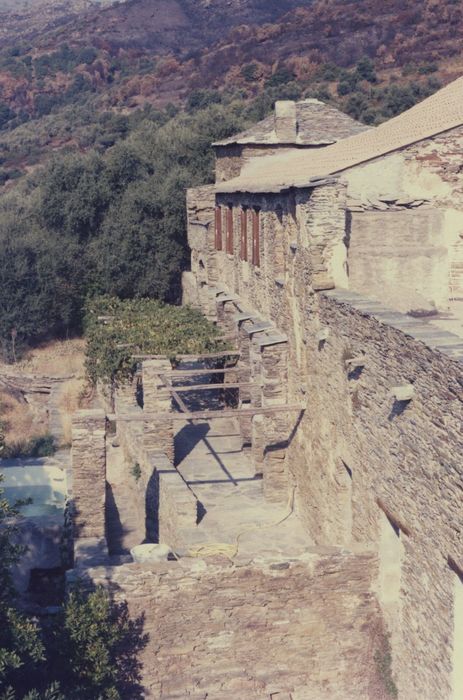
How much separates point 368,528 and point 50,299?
58.6ft

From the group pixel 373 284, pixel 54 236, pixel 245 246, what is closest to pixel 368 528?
pixel 373 284

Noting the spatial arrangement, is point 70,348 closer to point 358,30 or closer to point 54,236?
point 54,236

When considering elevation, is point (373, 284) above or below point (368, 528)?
above

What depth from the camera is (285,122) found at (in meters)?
22.7

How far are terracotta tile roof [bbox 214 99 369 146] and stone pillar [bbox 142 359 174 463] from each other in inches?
401

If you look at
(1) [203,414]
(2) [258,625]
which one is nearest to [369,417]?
(2) [258,625]

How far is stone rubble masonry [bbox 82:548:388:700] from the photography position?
8.30 metres

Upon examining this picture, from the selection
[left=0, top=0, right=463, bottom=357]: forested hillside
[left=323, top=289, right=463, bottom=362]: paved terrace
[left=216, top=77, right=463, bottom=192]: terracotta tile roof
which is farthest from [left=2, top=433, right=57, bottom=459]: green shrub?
[left=323, top=289, right=463, bottom=362]: paved terrace

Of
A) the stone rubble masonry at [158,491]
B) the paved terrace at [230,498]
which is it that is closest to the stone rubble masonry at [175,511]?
the stone rubble masonry at [158,491]

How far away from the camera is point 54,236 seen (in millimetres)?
26688

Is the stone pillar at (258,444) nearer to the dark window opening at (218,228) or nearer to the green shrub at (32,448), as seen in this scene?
the green shrub at (32,448)

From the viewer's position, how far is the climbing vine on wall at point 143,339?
16656mm

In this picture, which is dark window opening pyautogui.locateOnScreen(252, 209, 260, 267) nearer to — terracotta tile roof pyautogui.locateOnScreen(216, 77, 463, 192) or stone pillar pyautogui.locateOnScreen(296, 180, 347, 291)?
terracotta tile roof pyautogui.locateOnScreen(216, 77, 463, 192)

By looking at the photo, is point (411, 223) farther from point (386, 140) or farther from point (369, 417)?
point (369, 417)
